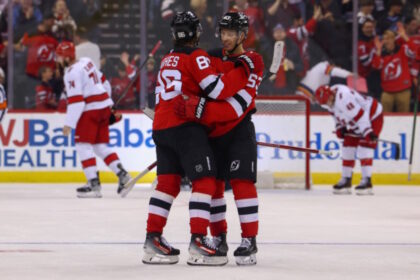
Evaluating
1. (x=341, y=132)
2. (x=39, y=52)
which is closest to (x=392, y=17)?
(x=341, y=132)

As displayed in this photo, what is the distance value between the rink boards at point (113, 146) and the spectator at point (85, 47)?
89 cm

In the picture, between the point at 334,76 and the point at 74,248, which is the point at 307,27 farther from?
the point at 74,248

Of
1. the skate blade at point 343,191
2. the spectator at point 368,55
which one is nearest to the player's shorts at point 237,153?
the skate blade at point 343,191

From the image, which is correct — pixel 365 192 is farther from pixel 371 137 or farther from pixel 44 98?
pixel 44 98

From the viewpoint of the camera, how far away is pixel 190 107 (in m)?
5.48

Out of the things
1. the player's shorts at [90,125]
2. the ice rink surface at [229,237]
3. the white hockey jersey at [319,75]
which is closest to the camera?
the ice rink surface at [229,237]

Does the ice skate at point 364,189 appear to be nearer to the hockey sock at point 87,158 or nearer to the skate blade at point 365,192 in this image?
the skate blade at point 365,192

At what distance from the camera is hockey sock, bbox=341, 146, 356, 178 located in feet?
39.9

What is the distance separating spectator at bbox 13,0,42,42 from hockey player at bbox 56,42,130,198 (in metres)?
2.62

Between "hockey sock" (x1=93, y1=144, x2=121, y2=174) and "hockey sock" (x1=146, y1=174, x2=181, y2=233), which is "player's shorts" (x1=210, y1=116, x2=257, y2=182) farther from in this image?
"hockey sock" (x1=93, y1=144, x2=121, y2=174)

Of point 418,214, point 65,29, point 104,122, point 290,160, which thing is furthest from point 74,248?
point 65,29

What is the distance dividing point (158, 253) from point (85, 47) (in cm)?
853

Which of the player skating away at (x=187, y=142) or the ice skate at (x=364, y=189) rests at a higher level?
the player skating away at (x=187, y=142)

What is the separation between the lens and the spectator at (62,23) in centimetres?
1365
